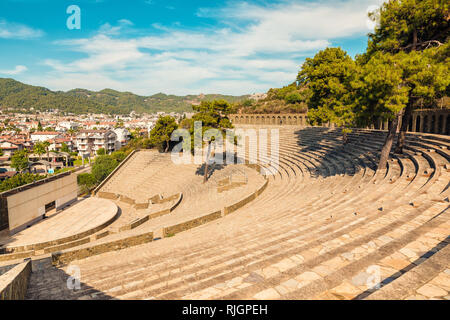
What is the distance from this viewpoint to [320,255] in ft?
16.2

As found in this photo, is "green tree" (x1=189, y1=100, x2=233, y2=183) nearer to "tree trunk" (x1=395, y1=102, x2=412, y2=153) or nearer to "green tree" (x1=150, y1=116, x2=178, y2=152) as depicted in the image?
"tree trunk" (x1=395, y1=102, x2=412, y2=153)

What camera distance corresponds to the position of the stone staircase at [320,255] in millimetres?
3799

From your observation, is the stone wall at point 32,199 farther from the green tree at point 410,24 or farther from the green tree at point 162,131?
the green tree at point 410,24

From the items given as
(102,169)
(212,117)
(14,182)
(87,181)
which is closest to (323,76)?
(212,117)

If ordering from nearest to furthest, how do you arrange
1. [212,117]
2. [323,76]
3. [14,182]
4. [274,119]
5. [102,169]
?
[323,76], [212,117], [14,182], [102,169], [274,119]

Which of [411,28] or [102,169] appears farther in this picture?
[102,169]

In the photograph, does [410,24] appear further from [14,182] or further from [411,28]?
[14,182]

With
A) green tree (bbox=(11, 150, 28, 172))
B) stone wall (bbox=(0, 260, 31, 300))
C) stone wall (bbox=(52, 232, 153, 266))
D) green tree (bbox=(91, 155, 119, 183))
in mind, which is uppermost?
stone wall (bbox=(0, 260, 31, 300))

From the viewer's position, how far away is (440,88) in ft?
31.5

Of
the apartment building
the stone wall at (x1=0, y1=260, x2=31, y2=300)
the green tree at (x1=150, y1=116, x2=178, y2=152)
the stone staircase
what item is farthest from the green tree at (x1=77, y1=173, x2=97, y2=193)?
the apartment building

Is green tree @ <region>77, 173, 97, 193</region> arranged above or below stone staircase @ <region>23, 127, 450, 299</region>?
below

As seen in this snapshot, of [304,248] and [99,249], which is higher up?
[304,248]

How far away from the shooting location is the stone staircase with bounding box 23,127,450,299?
3.80m

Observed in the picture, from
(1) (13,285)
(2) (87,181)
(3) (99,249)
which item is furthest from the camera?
(2) (87,181)
